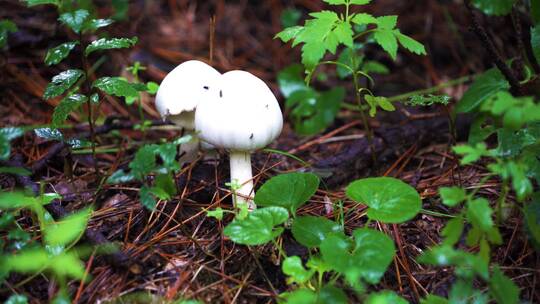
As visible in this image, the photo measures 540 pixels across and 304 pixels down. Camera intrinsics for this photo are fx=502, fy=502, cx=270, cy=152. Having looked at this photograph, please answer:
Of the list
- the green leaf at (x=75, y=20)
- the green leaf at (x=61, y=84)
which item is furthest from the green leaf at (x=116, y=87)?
the green leaf at (x=75, y=20)

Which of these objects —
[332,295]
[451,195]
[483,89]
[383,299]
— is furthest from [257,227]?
[483,89]

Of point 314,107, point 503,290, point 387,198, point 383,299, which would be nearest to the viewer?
point 383,299

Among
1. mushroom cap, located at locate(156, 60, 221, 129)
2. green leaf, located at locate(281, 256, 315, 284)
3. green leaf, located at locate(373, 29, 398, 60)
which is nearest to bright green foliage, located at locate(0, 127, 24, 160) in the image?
mushroom cap, located at locate(156, 60, 221, 129)

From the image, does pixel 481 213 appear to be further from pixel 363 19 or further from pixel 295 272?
pixel 363 19

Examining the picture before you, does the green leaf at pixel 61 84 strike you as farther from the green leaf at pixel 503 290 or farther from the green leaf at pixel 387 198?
the green leaf at pixel 503 290

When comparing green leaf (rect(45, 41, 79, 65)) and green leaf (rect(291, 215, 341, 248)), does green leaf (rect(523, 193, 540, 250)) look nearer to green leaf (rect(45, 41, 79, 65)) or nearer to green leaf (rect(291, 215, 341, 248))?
green leaf (rect(291, 215, 341, 248))

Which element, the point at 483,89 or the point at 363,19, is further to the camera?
the point at 483,89
